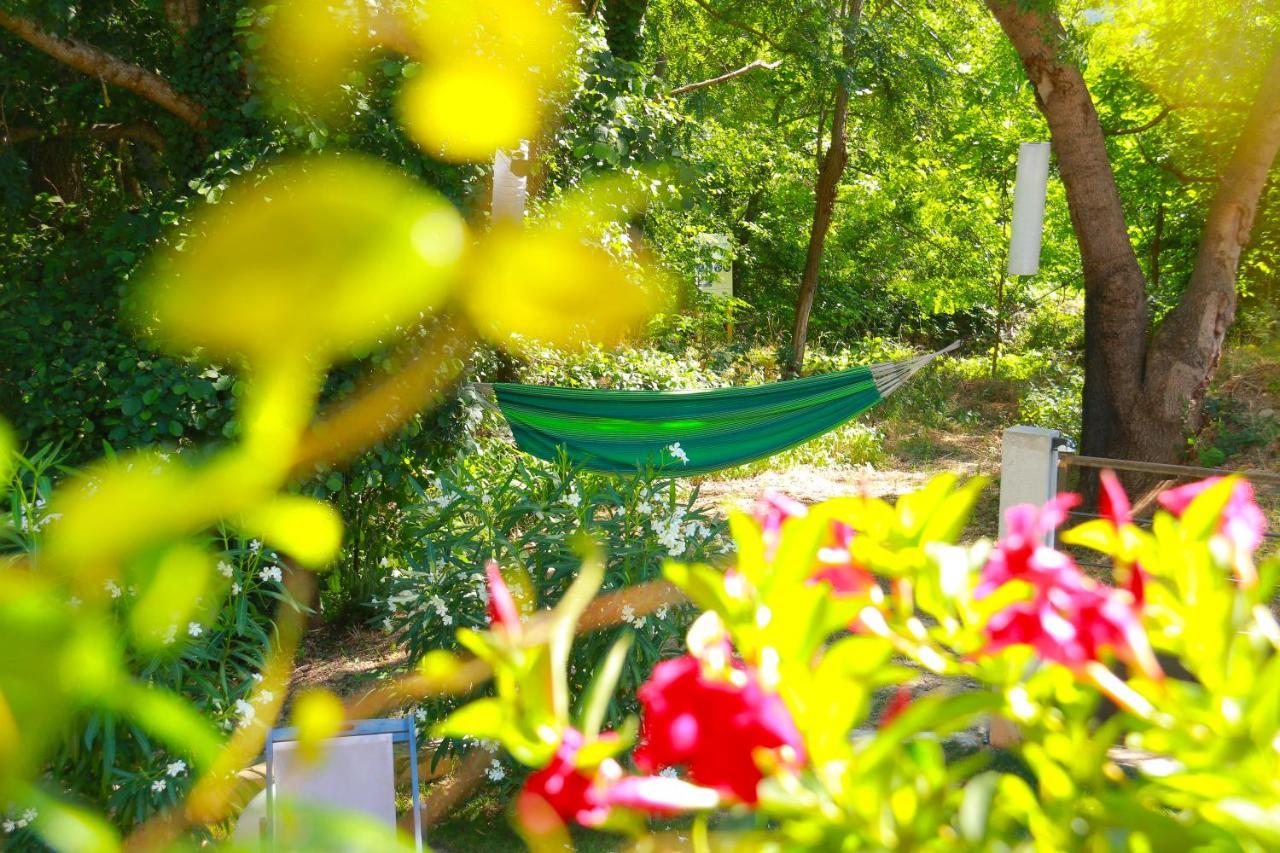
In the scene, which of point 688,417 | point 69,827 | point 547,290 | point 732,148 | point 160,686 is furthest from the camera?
point 732,148

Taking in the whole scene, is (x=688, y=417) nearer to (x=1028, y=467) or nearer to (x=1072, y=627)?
(x=1028, y=467)

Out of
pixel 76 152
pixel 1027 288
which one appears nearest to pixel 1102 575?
pixel 76 152

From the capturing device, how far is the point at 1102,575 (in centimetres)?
390

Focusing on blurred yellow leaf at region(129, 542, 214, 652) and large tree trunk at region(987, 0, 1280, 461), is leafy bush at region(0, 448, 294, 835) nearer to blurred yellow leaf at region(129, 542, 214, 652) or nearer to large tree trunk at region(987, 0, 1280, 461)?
blurred yellow leaf at region(129, 542, 214, 652)

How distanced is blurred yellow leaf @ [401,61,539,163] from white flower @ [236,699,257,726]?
70.6 inches

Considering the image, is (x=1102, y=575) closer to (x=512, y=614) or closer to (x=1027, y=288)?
(x=512, y=614)

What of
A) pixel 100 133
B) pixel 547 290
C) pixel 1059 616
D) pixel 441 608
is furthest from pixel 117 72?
pixel 1059 616

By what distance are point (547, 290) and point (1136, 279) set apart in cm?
247

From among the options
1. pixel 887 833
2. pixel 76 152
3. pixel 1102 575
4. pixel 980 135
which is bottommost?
pixel 1102 575

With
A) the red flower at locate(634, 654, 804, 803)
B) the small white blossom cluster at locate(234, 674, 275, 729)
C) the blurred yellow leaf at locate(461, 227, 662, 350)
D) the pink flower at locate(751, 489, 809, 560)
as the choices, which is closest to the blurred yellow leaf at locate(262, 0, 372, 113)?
the blurred yellow leaf at locate(461, 227, 662, 350)

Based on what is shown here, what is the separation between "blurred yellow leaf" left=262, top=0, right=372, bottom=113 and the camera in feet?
10.2

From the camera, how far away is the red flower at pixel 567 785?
0.31m

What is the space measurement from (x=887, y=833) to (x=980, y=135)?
1032cm

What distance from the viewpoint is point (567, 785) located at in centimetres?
31
